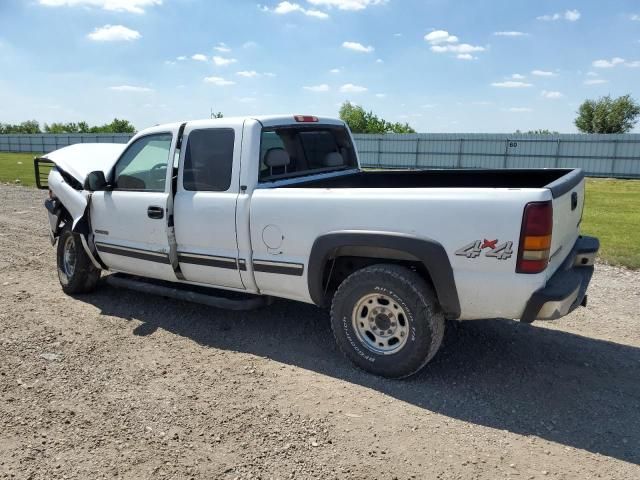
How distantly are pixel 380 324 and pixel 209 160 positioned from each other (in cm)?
207

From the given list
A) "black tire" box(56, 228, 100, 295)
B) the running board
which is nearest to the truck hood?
"black tire" box(56, 228, 100, 295)

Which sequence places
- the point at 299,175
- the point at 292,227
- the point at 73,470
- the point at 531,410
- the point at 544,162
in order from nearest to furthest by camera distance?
the point at 73,470 < the point at 531,410 < the point at 292,227 < the point at 299,175 < the point at 544,162

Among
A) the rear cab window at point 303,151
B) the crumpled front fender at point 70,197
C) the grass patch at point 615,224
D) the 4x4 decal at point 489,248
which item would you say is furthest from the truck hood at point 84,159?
the grass patch at point 615,224

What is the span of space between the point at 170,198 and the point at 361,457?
2.87m

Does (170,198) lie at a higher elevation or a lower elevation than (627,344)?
higher

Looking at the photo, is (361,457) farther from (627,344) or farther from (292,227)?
(627,344)

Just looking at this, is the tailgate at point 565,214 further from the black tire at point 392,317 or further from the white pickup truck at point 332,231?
the black tire at point 392,317

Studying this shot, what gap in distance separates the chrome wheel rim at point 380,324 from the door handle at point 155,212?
6.83 ft

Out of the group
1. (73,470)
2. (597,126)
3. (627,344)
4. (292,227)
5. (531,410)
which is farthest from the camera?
(597,126)

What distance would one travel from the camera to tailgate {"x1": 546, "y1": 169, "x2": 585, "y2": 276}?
3.47m

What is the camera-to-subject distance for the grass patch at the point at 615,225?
779 cm

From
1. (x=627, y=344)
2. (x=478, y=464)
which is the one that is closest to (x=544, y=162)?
(x=627, y=344)

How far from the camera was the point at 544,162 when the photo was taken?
2908 centimetres

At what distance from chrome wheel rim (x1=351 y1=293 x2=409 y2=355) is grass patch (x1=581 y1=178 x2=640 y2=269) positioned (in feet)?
16.2
